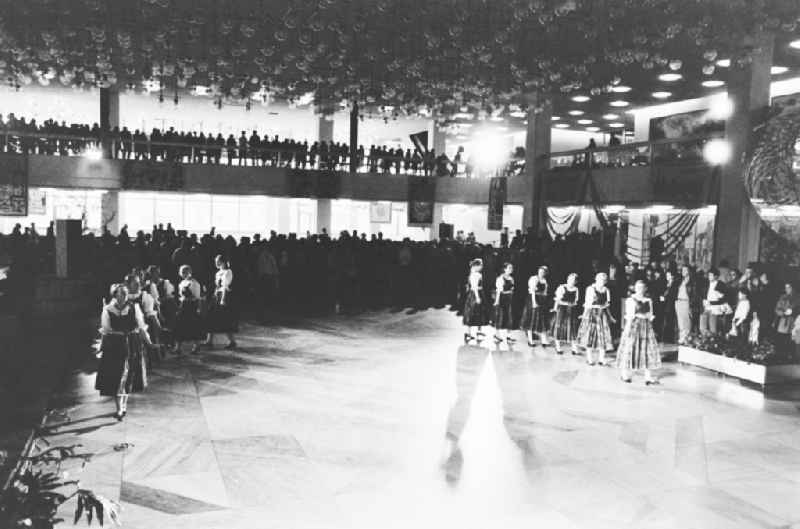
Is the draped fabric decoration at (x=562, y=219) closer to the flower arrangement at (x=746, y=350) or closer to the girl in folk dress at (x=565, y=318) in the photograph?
the girl in folk dress at (x=565, y=318)

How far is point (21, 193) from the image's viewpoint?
742 inches

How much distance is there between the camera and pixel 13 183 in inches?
739

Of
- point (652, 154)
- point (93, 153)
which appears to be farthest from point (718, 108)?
point (93, 153)

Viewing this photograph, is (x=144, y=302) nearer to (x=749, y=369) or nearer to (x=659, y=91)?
(x=749, y=369)

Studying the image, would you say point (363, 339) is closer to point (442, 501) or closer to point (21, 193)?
point (442, 501)

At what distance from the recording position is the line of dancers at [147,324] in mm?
8258

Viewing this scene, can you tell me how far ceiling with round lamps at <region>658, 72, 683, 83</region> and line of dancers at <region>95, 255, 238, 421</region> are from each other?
12.9 m

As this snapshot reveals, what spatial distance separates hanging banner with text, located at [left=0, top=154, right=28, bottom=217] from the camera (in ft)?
61.0

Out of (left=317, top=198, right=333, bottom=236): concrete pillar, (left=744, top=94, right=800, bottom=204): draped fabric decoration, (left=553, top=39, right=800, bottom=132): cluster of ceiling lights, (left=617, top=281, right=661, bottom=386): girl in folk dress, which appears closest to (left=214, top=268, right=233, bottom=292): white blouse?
(left=617, top=281, right=661, bottom=386): girl in folk dress

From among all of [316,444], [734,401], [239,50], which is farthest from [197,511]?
[239,50]

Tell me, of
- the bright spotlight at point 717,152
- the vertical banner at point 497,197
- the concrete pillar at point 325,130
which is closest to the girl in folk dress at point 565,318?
the bright spotlight at point 717,152

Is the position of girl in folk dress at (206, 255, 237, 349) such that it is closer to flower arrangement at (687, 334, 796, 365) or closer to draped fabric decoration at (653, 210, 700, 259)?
flower arrangement at (687, 334, 796, 365)

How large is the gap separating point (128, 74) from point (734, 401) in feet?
56.5

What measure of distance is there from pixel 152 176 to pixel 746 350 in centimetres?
1693
